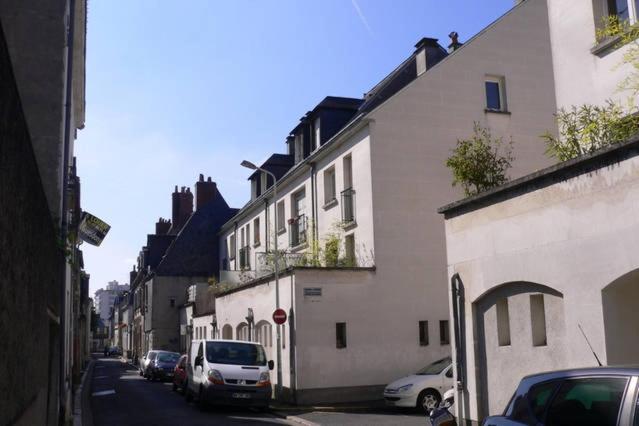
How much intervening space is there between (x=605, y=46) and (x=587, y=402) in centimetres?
786

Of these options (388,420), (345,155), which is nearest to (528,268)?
(388,420)

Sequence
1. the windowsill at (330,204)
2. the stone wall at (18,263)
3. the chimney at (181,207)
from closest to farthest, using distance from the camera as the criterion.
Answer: the stone wall at (18,263) → the windowsill at (330,204) → the chimney at (181,207)

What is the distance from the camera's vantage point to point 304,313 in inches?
791

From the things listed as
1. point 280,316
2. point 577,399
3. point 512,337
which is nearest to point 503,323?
point 512,337

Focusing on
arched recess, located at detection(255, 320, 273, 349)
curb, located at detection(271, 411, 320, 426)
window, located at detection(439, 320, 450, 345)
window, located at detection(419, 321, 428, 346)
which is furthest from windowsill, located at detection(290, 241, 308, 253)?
curb, located at detection(271, 411, 320, 426)

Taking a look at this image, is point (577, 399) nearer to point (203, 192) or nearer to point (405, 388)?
point (405, 388)

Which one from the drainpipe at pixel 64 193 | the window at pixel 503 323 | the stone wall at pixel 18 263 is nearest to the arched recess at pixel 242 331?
the drainpipe at pixel 64 193

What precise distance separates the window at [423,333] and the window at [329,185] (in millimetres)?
5759

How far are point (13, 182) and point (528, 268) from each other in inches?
283

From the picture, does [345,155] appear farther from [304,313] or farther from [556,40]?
[556,40]

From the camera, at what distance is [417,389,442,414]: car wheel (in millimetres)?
16609

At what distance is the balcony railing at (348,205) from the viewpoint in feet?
72.7

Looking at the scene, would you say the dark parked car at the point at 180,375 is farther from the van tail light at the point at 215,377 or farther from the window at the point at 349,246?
the window at the point at 349,246

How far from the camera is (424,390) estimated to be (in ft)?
54.6
